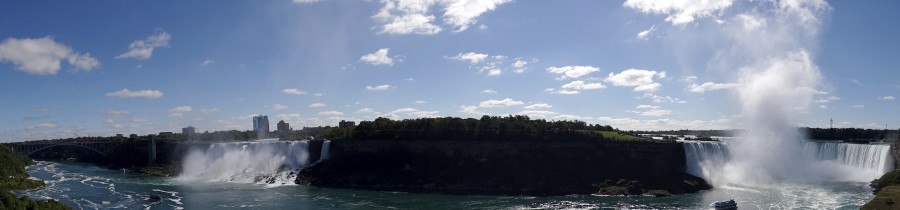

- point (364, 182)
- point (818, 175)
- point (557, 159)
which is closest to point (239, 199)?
point (364, 182)

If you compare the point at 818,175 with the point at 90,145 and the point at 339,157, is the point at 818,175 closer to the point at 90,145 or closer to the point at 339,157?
the point at 339,157

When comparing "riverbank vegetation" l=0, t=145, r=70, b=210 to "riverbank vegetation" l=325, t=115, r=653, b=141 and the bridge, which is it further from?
"riverbank vegetation" l=325, t=115, r=653, b=141

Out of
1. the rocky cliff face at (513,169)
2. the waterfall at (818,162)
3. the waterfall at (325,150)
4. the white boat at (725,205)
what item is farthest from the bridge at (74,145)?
the white boat at (725,205)

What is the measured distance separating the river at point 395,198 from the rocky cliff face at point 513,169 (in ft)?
12.3

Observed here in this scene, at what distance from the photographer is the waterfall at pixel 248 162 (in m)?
81.3

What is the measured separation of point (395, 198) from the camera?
61.9 m

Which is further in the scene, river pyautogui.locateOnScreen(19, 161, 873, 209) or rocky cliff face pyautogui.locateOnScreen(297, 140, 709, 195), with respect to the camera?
rocky cliff face pyautogui.locateOnScreen(297, 140, 709, 195)

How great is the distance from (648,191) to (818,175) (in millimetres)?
24103

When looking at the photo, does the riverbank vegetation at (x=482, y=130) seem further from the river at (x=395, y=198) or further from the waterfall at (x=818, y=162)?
the river at (x=395, y=198)

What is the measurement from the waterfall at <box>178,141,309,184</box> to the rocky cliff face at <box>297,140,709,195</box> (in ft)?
16.0

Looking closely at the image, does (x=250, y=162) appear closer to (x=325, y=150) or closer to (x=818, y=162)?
(x=325, y=150)

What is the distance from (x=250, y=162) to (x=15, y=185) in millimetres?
27218

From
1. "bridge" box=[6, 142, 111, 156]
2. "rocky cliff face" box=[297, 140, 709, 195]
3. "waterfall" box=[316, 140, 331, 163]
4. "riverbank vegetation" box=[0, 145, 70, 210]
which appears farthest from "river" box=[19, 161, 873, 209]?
"bridge" box=[6, 142, 111, 156]

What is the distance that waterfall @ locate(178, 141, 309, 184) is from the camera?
8132cm
